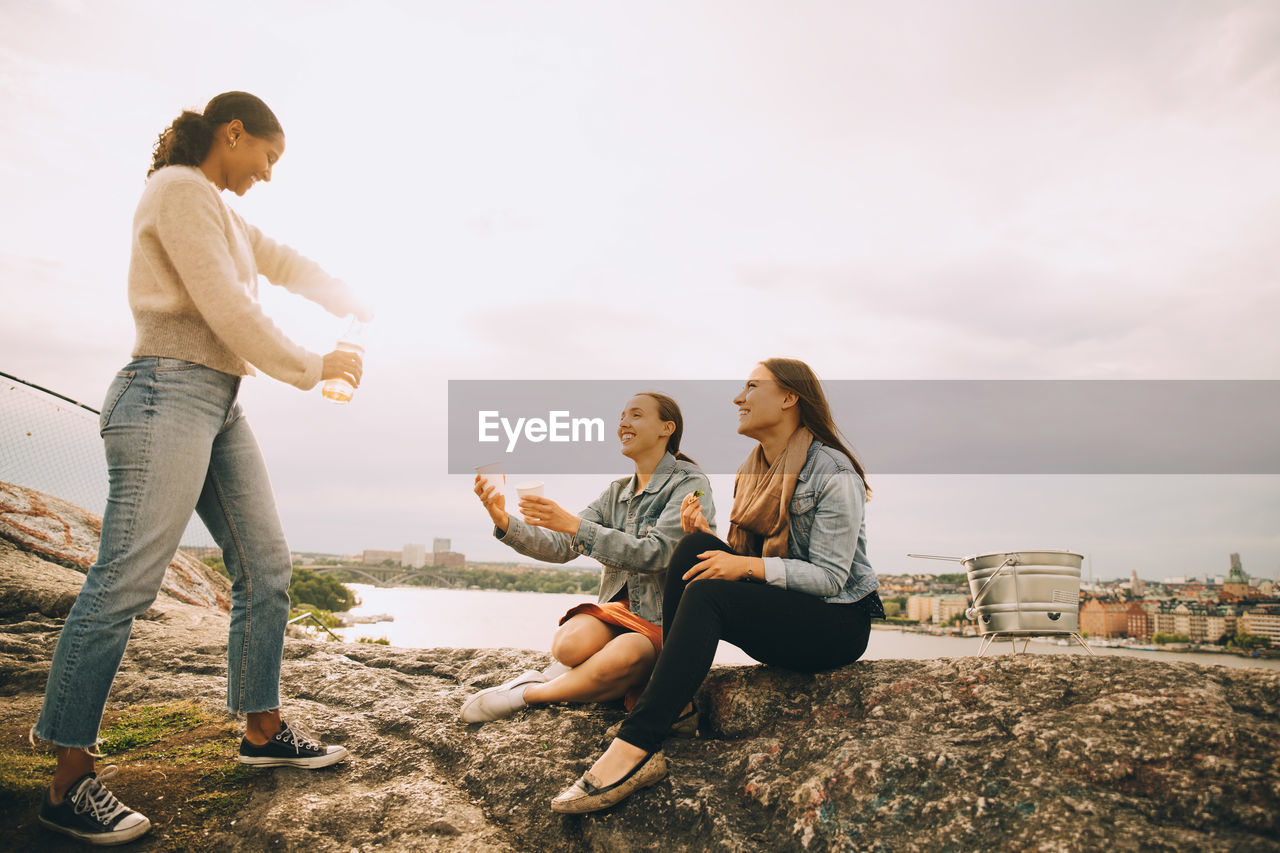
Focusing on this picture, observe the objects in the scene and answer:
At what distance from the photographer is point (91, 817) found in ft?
6.61

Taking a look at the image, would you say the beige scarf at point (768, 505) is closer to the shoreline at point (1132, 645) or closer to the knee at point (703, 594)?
the knee at point (703, 594)

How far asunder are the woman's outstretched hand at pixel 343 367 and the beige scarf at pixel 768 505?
5.71 feet

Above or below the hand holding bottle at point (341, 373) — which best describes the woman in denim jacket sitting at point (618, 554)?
below

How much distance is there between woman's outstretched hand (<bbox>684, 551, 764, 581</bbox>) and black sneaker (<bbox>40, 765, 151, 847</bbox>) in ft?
6.38

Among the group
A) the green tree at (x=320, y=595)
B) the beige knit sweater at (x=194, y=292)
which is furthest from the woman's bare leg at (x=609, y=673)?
the green tree at (x=320, y=595)

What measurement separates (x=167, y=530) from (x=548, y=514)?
56.7 inches

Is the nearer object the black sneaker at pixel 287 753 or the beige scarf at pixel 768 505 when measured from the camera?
the black sneaker at pixel 287 753

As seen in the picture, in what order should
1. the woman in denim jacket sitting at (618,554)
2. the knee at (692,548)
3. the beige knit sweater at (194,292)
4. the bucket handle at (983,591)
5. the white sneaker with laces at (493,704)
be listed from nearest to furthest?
the beige knit sweater at (194,292) → the knee at (692,548) → the woman in denim jacket sitting at (618,554) → the white sneaker with laces at (493,704) → the bucket handle at (983,591)

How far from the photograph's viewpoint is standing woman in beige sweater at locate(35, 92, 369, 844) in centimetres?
207

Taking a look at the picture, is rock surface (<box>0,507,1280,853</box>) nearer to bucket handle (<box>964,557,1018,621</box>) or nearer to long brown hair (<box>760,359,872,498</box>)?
long brown hair (<box>760,359,872,498</box>)

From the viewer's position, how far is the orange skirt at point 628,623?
10.1 feet

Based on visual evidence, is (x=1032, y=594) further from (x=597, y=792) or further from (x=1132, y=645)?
(x=597, y=792)

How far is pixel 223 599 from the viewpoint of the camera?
25.6 feet

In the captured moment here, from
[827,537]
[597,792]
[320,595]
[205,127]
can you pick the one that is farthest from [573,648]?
[320,595]
